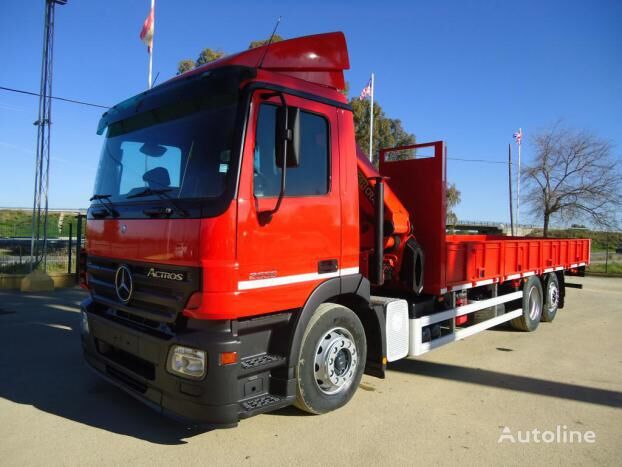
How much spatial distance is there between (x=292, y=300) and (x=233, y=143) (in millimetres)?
1248

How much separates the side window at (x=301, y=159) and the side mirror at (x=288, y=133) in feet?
0.45

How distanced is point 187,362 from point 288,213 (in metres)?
1.28

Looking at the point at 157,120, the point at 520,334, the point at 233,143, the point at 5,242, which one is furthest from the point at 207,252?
the point at 5,242

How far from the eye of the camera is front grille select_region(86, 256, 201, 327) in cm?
306

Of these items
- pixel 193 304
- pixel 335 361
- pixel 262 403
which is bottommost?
pixel 262 403

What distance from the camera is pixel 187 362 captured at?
3025 millimetres

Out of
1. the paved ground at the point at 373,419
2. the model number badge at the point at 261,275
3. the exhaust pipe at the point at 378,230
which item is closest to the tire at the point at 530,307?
the paved ground at the point at 373,419

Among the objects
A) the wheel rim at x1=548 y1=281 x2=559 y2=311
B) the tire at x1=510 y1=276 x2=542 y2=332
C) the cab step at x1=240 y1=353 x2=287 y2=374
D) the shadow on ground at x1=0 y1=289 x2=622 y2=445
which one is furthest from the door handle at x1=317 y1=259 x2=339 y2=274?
the wheel rim at x1=548 y1=281 x2=559 y2=311

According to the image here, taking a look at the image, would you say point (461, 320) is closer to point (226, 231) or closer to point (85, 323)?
point (226, 231)

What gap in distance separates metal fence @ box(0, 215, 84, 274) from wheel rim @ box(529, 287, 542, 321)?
10.8m

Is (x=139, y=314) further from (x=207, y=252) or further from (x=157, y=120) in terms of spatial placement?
(x=157, y=120)

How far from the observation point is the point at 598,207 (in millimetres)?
24531

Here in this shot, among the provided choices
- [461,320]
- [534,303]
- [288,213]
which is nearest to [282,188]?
[288,213]

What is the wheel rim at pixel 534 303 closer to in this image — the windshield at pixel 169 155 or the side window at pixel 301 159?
the side window at pixel 301 159
